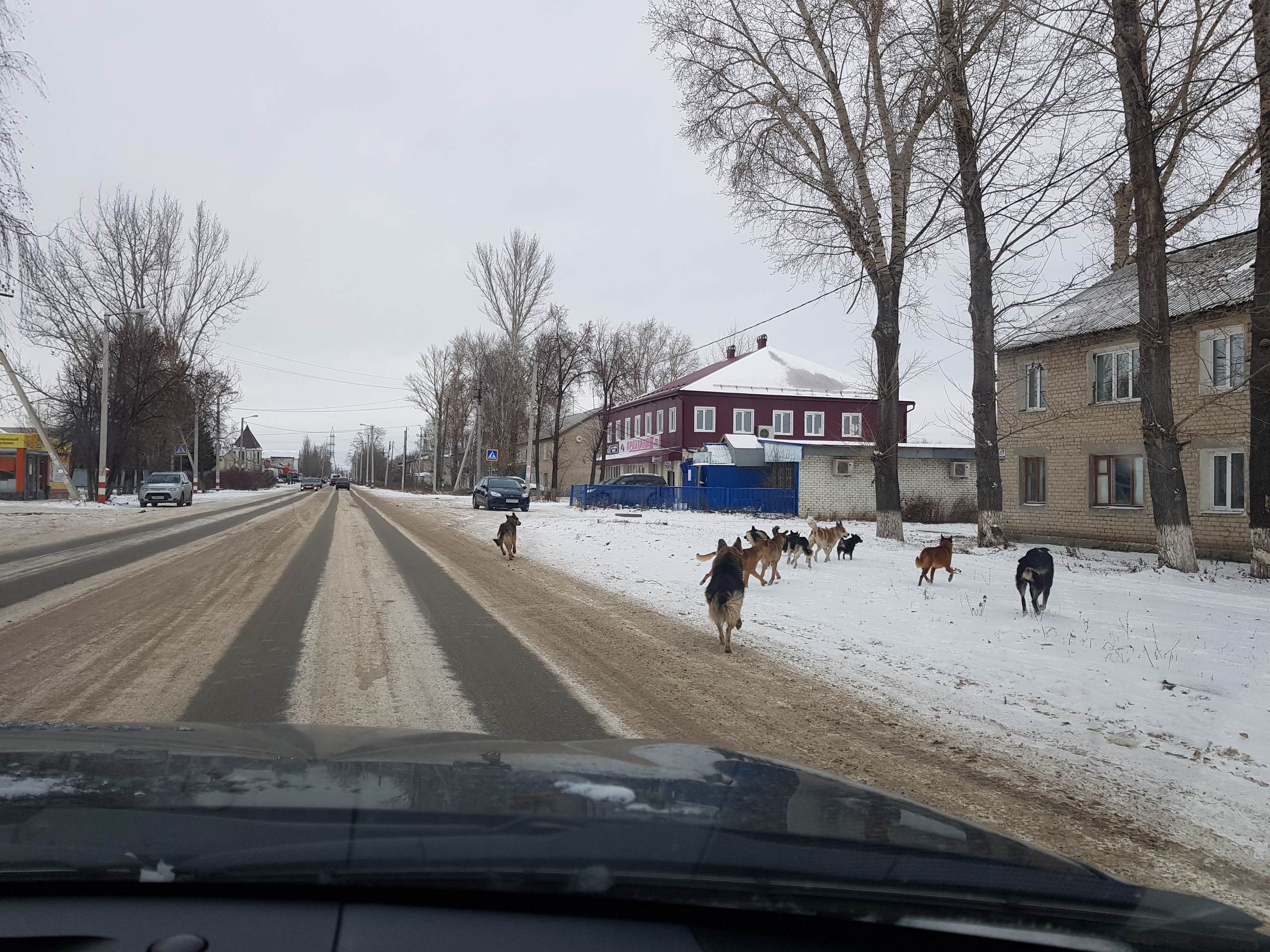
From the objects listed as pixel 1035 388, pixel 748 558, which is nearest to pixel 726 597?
pixel 748 558

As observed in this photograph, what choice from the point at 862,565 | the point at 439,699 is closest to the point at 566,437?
the point at 862,565

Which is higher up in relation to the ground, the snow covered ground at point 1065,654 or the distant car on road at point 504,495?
the distant car on road at point 504,495

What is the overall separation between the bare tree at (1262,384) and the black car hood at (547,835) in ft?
46.4

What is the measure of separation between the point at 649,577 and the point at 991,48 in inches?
414

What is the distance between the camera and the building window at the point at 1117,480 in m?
21.0

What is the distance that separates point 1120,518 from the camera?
21.2 meters

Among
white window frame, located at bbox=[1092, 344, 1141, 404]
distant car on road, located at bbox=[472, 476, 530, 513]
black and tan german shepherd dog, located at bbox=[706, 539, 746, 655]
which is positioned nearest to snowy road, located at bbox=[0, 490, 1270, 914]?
black and tan german shepherd dog, located at bbox=[706, 539, 746, 655]

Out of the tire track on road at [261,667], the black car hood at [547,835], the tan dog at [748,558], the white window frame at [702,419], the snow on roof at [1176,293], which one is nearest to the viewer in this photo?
the black car hood at [547,835]

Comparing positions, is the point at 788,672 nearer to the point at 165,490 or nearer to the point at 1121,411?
the point at 1121,411

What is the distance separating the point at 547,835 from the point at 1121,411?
23.3m

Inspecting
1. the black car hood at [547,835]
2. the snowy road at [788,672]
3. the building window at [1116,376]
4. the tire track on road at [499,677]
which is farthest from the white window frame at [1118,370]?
the black car hood at [547,835]

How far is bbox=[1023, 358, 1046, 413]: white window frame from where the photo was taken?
2369 cm

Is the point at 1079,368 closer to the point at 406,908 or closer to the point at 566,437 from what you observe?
the point at 406,908

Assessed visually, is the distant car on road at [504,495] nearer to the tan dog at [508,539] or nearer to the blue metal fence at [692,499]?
the blue metal fence at [692,499]
